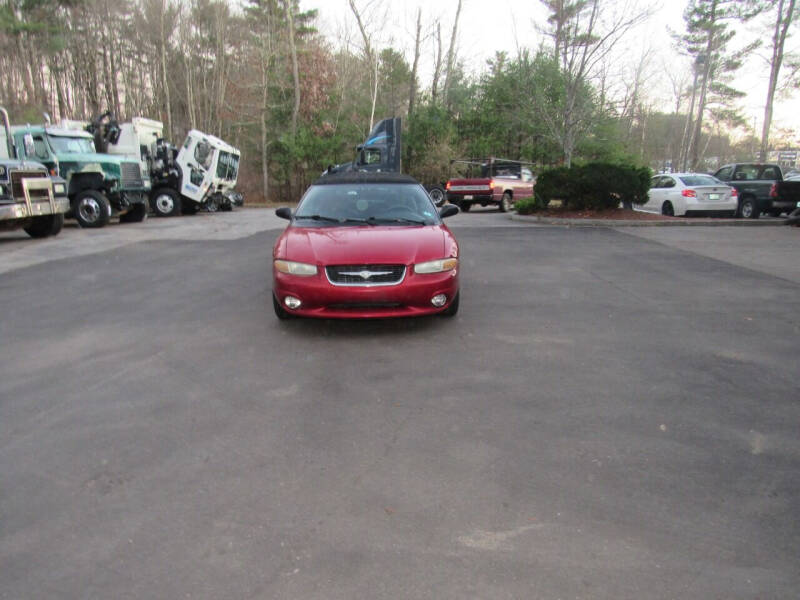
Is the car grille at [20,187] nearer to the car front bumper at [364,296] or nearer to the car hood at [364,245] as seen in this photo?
the car hood at [364,245]

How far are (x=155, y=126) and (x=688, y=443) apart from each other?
22476 mm

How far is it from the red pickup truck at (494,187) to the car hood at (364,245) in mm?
17236

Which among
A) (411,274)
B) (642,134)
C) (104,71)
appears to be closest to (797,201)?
(411,274)

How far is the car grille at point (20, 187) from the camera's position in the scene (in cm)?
1241

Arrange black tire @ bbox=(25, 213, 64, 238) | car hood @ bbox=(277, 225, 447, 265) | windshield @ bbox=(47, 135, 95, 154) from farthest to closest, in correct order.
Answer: windshield @ bbox=(47, 135, 95, 154) → black tire @ bbox=(25, 213, 64, 238) → car hood @ bbox=(277, 225, 447, 265)

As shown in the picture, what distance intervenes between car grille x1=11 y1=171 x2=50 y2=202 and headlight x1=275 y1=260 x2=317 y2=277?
32.2ft

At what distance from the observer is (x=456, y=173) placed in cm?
3378

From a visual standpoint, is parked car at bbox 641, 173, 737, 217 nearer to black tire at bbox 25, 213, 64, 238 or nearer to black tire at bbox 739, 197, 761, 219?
black tire at bbox 739, 197, 761, 219

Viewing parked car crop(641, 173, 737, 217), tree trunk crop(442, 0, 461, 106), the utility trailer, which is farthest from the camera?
tree trunk crop(442, 0, 461, 106)

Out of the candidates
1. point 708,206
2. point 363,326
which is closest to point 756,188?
point 708,206

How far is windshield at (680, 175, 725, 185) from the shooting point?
17.6 metres

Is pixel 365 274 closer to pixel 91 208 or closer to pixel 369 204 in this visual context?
pixel 369 204

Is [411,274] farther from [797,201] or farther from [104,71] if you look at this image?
[104,71]

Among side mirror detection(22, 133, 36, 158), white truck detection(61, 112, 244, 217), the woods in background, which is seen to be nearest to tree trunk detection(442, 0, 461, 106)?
the woods in background
